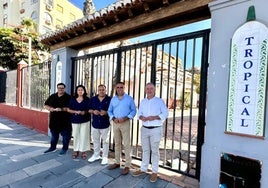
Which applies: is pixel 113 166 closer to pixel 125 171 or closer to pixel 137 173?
pixel 125 171

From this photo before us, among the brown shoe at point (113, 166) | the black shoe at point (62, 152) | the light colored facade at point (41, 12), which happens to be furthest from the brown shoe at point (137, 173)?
the light colored facade at point (41, 12)

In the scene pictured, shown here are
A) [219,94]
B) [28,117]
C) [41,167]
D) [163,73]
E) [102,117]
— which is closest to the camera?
[219,94]

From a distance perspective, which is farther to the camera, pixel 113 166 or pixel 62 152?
pixel 62 152

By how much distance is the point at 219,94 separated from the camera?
3254 mm

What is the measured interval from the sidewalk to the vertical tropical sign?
1.44m

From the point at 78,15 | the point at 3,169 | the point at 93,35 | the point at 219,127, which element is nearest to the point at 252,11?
the point at 219,127

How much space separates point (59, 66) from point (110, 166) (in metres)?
3.89

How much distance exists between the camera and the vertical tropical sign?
2.79m

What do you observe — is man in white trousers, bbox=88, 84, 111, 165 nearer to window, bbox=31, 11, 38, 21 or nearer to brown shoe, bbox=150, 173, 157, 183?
brown shoe, bbox=150, 173, 157, 183

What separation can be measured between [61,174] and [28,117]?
18.9 ft

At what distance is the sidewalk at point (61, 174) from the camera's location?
3713 mm

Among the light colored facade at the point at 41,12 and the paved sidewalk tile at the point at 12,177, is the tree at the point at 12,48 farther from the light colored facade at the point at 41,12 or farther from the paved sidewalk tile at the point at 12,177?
the paved sidewalk tile at the point at 12,177

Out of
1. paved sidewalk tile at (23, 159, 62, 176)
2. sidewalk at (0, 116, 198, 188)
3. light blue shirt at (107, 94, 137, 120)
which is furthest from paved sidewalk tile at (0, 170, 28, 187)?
light blue shirt at (107, 94, 137, 120)

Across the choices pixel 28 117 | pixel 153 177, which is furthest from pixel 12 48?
pixel 153 177
